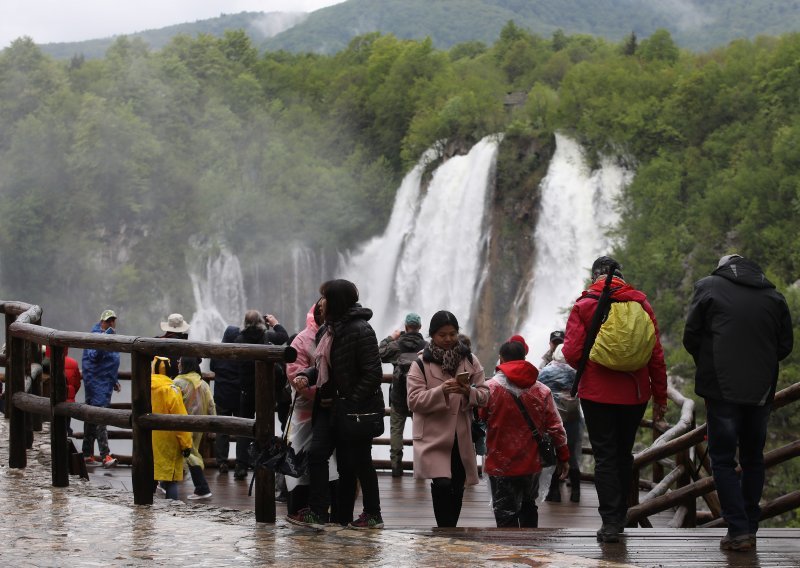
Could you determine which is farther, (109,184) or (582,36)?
(582,36)

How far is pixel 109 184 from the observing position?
68.4 m

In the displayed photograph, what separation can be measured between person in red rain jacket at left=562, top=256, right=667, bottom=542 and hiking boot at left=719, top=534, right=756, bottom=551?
1.93ft

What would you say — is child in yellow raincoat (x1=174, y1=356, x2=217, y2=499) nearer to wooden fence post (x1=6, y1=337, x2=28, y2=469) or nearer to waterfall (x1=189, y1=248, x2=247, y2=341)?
wooden fence post (x1=6, y1=337, x2=28, y2=469)

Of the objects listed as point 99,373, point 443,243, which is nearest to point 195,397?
point 99,373

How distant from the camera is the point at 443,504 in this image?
312 inches

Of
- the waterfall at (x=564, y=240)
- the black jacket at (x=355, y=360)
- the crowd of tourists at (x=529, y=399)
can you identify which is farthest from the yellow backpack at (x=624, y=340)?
the waterfall at (x=564, y=240)

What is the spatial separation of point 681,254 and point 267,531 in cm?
3983

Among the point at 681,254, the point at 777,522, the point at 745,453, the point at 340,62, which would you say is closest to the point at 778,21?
the point at 340,62

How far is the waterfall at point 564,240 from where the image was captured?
145ft

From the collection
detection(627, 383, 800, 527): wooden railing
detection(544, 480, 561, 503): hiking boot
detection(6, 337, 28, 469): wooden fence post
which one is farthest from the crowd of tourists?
detection(544, 480, 561, 503): hiking boot

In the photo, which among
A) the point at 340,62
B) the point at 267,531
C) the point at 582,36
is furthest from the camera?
the point at 582,36

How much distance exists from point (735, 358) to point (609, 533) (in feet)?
3.88

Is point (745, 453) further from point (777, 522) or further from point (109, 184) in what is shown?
point (109, 184)

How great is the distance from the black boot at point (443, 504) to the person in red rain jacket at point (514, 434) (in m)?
0.31
